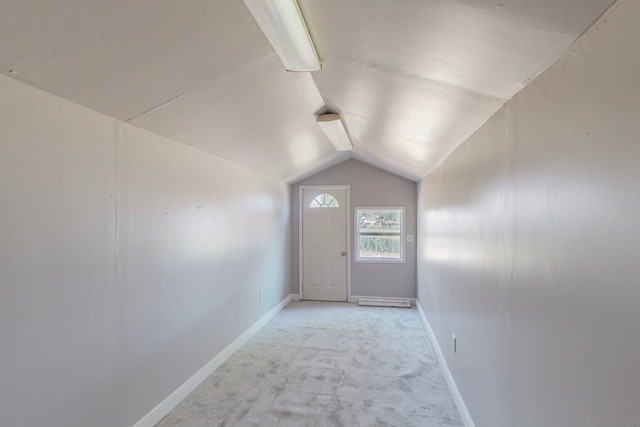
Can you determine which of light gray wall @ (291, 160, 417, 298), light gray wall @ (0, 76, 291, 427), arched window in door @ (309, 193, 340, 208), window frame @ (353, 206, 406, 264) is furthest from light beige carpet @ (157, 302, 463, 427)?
arched window in door @ (309, 193, 340, 208)

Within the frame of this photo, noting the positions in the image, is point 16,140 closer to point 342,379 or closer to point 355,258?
point 342,379

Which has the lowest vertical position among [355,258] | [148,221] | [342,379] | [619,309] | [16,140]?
[342,379]

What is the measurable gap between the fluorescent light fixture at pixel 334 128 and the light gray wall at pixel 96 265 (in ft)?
3.60

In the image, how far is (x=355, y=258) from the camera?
555cm

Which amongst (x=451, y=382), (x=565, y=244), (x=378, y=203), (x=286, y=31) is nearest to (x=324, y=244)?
(x=378, y=203)

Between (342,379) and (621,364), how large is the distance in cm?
239

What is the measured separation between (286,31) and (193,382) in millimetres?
2657

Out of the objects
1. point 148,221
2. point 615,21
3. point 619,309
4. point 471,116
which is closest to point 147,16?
point 148,221

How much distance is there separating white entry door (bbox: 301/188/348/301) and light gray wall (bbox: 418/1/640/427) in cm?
367

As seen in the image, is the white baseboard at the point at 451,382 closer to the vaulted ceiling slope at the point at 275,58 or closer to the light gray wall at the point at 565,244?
the light gray wall at the point at 565,244

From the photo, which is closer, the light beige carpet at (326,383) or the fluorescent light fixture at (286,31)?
the fluorescent light fixture at (286,31)

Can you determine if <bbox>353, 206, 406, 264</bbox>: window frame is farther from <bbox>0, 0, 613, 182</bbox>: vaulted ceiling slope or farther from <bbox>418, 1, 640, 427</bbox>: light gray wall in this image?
<bbox>418, 1, 640, 427</bbox>: light gray wall

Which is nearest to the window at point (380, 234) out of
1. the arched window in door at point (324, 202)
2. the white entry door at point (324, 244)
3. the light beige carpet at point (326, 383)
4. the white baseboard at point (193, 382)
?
the white entry door at point (324, 244)

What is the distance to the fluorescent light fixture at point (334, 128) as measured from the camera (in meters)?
2.93
